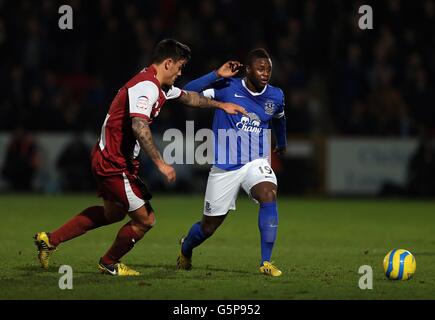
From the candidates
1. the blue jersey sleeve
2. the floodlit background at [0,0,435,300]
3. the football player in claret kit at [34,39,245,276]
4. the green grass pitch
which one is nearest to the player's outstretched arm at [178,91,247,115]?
the football player in claret kit at [34,39,245,276]

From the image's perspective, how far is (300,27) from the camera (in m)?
21.6

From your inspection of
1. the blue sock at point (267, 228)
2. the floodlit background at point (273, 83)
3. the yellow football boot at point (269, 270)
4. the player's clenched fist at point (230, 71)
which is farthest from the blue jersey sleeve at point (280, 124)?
the floodlit background at point (273, 83)

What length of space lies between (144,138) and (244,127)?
153 centimetres

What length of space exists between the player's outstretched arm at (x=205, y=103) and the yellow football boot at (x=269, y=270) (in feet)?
4.82

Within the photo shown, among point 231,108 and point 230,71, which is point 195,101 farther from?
point 230,71

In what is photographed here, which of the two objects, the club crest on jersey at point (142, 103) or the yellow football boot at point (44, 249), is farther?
the yellow football boot at point (44, 249)

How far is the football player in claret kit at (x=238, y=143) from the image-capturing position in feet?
31.1

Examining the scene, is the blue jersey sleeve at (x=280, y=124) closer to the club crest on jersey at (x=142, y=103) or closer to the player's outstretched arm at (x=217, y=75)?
the player's outstretched arm at (x=217, y=75)

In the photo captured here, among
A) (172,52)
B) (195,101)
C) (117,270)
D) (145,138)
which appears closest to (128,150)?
(145,138)

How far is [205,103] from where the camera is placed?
9312 millimetres

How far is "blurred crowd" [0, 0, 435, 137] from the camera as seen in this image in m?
20.3
